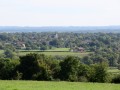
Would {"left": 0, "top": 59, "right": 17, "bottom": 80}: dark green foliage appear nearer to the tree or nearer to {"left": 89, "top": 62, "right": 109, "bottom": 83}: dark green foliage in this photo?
the tree

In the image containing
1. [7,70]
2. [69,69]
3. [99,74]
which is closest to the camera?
[99,74]

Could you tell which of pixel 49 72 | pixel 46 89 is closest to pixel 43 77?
pixel 49 72

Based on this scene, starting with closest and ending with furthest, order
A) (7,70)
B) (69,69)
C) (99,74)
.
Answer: (99,74) → (7,70) → (69,69)

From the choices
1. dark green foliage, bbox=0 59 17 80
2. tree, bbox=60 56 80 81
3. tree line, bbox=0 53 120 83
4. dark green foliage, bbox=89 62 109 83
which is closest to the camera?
dark green foliage, bbox=89 62 109 83

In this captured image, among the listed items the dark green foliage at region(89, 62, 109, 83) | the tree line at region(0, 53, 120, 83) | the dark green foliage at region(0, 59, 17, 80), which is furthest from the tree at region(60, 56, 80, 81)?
the dark green foliage at region(0, 59, 17, 80)

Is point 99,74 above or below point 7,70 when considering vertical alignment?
below

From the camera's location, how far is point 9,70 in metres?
52.0

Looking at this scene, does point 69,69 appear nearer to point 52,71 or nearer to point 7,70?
point 52,71

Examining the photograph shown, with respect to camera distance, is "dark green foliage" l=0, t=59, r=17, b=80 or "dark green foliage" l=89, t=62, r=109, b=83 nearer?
"dark green foliage" l=89, t=62, r=109, b=83

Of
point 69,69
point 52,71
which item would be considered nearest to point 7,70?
point 52,71

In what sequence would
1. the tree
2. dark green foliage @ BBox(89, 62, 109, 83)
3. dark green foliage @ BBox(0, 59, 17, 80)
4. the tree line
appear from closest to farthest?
1. dark green foliage @ BBox(89, 62, 109, 83)
2. the tree line
3. the tree
4. dark green foliage @ BBox(0, 59, 17, 80)

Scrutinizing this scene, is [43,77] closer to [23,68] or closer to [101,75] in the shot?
[23,68]

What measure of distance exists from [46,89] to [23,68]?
77.6 feet

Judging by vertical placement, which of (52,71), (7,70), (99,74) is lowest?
(99,74)
